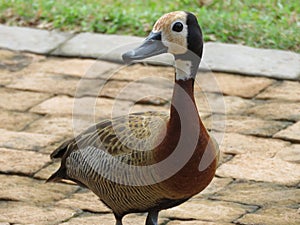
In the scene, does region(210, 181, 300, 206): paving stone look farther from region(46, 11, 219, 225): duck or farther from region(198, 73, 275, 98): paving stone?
region(198, 73, 275, 98): paving stone

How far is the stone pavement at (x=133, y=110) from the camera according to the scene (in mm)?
5246

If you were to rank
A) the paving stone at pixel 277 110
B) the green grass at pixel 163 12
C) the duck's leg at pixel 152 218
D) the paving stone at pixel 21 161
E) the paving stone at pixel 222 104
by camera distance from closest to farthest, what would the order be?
1. the duck's leg at pixel 152 218
2. the paving stone at pixel 21 161
3. the paving stone at pixel 277 110
4. the paving stone at pixel 222 104
5. the green grass at pixel 163 12

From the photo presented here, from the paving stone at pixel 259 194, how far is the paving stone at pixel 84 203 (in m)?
0.68

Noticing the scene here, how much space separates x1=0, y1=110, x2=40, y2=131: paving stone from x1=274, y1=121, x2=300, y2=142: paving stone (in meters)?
1.79

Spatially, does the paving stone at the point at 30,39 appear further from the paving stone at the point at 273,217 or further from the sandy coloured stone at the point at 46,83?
the paving stone at the point at 273,217

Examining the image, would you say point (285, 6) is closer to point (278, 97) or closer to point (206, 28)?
point (206, 28)

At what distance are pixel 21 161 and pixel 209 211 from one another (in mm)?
1421

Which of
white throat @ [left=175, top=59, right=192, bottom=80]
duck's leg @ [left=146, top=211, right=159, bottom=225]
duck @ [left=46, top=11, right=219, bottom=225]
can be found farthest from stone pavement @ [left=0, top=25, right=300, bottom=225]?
white throat @ [left=175, top=59, right=192, bottom=80]

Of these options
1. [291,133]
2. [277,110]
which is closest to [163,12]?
[277,110]

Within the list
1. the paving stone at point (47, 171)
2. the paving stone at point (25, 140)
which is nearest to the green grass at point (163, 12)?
the paving stone at point (25, 140)

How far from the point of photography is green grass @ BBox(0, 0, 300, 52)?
800 centimetres

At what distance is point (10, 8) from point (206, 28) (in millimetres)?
2060

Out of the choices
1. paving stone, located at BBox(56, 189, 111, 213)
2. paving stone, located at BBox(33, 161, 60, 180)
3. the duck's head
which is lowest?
paving stone, located at BBox(33, 161, 60, 180)

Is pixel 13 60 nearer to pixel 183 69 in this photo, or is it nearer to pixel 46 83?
pixel 46 83
